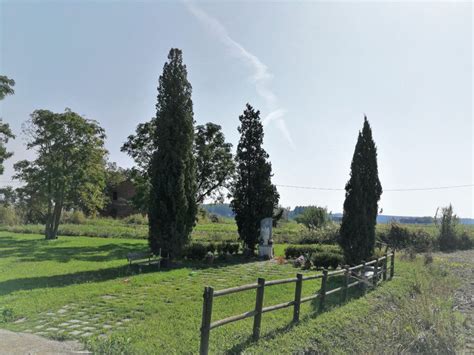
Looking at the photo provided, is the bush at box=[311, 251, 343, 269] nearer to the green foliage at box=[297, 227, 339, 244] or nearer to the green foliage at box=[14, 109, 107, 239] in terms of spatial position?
the green foliage at box=[297, 227, 339, 244]

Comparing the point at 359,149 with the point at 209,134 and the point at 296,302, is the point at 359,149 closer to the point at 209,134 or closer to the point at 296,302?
the point at 296,302

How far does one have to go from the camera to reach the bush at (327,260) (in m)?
15.2

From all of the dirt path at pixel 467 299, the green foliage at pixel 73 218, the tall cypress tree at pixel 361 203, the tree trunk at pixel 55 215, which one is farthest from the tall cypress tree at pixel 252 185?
the green foliage at pixel 73 218

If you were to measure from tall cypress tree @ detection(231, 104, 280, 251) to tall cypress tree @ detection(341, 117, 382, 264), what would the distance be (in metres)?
5.67

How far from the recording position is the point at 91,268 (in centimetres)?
1361

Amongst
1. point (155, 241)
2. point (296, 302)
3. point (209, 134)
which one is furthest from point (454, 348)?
point (209, 134)

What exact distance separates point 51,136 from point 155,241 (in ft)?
46.5

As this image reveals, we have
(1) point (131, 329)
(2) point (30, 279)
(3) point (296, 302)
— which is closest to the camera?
(1) point (131, 329)

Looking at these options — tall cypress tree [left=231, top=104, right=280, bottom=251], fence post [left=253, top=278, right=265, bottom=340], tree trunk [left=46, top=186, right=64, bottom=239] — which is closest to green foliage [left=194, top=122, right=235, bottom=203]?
tall cypress tree [left=231, top=104, right=280, bottom=251]

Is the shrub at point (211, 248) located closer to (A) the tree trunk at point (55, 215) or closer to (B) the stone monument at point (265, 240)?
(B) the stone monument at point (265, 240)

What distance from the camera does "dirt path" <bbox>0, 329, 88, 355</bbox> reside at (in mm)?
5402

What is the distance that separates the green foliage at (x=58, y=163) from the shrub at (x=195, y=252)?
11.8m

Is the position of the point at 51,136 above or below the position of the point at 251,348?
above

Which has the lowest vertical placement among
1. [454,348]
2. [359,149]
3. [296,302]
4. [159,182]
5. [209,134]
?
[454,348]
